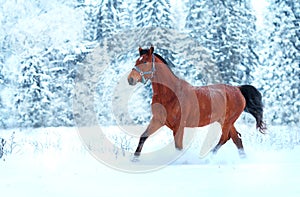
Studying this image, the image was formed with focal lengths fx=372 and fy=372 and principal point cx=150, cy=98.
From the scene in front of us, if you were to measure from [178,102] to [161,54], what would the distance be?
1515 cm

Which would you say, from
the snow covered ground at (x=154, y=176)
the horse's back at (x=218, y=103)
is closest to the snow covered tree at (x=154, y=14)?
the horse's back at (x=218, y=103)

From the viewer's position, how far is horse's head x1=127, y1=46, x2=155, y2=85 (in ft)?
26.0

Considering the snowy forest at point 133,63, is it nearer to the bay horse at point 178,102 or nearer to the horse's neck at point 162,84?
the bay horse at point 178,102

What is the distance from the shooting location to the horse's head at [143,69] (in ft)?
26.0

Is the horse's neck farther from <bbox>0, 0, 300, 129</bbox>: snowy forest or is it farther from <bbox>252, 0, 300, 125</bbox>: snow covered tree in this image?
<bbox>252, 0, 300, 125</bbox>: snow covered tree

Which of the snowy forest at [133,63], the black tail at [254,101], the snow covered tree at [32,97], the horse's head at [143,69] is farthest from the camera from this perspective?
the snow covered tree at [32,97]

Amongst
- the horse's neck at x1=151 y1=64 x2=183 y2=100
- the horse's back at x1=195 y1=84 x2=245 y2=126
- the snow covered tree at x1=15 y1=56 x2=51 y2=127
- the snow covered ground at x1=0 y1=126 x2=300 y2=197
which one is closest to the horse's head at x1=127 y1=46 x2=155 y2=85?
the horse's neck at x1=151 y1=64 x2=183 y2=100

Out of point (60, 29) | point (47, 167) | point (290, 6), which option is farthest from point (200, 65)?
point (60, 29)

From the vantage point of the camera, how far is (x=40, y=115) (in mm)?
26141

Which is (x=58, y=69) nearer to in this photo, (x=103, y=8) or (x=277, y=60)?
(x=103, y=8)

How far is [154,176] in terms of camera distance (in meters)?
7.20

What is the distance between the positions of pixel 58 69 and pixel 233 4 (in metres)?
13.4

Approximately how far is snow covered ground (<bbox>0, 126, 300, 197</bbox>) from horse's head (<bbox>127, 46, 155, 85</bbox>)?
6.41 feet

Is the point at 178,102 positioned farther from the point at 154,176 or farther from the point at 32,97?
the point at 32,97
